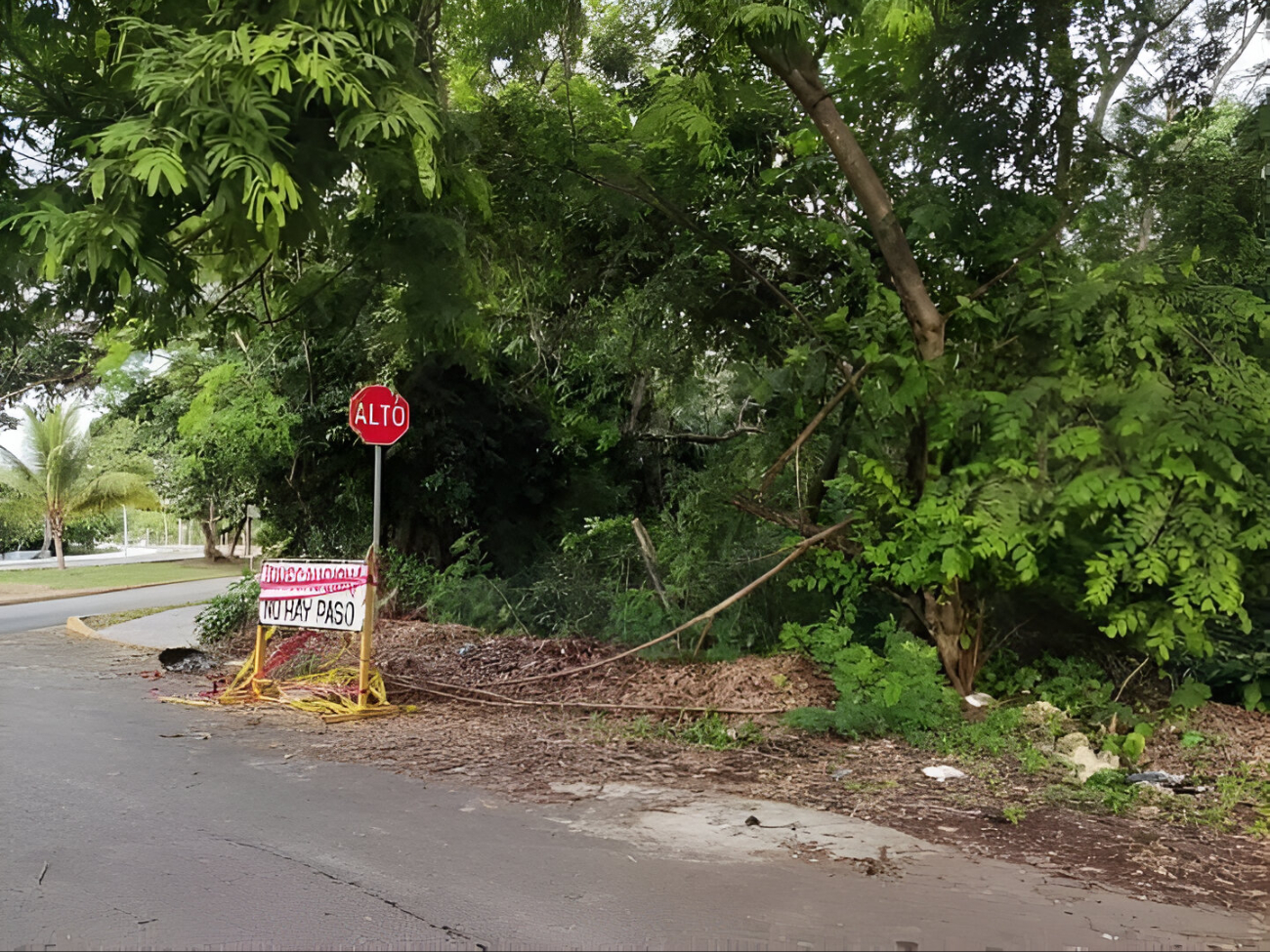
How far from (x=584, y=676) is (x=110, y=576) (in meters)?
27.7

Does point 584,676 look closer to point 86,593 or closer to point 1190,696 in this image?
point 1190,696

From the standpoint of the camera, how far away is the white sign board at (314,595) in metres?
9.12

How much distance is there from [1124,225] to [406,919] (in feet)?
24.8

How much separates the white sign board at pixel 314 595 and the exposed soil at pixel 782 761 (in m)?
0.98

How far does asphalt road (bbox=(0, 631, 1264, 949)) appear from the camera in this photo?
409 centimetres

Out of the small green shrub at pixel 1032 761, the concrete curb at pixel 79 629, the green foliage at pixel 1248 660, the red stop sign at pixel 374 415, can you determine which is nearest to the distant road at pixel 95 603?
the concrete curb at pixel 79 629

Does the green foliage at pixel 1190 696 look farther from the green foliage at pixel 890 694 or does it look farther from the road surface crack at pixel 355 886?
the road surface crack at pixel 355 886

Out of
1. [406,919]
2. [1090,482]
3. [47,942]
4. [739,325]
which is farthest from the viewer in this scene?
[739,325]

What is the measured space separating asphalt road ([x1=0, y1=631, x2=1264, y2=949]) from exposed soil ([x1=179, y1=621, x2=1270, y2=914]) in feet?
1.27

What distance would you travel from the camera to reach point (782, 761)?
281 inches

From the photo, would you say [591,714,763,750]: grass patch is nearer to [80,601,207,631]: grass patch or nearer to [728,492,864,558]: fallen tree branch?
[728,492,864,558]: fallen tree branch

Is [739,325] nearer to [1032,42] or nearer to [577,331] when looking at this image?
[577,331]

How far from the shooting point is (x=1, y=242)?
6496 mm

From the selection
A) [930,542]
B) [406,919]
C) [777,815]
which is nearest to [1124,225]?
[930,542]
